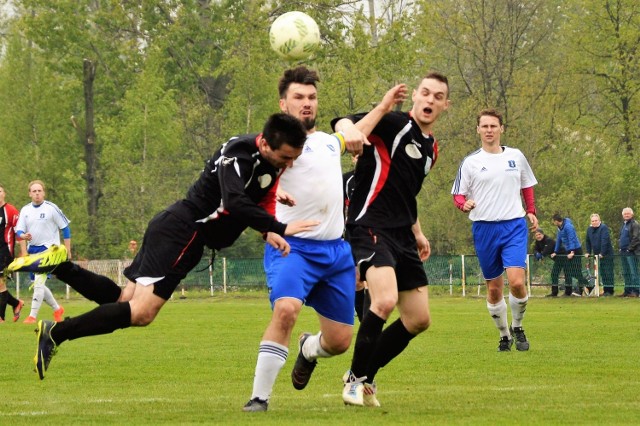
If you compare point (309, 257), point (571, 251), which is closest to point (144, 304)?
point (309, 257)

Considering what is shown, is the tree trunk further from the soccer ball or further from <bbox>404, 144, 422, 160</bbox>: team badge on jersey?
<bbox>404, 144, 422, 160</bbox>: team badge on jersey

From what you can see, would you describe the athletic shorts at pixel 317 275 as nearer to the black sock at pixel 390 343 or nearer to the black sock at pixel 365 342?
the black sock at pixel 365 342

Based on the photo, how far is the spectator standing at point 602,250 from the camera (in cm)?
2688

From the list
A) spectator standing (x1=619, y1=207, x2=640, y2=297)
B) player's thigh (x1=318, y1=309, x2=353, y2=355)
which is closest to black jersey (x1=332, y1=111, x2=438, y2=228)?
player's thigh (x1=318, y1=309, x2=353, y2=355)

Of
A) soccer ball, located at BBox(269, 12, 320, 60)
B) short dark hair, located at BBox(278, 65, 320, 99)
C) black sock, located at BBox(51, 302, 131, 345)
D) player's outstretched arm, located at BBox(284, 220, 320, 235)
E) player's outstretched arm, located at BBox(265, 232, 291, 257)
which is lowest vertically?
black sock, located at BBox(51, 302, 131, 345)

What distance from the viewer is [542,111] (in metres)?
37.8

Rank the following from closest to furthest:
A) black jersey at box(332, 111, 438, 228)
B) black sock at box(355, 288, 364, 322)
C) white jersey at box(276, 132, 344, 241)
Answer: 1. white jersey at box(276, 132, 344, 241)
2. black jersey at box(332, 111, 438, 228)
3. black sock at box(355, 288, 364, 322)

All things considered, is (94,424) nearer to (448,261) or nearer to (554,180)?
(448,261)

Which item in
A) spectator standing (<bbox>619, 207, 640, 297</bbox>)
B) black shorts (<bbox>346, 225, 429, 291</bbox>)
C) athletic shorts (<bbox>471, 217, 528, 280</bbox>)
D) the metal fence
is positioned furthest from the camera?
the metal fence

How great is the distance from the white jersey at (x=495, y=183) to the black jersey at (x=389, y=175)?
433 cm

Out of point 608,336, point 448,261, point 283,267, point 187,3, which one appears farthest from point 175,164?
point 283,267

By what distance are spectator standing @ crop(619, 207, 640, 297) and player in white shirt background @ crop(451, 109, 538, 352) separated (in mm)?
13497

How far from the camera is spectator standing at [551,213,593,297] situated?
27.3m

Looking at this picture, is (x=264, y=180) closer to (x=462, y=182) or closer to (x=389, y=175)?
(x=389, y=175)
